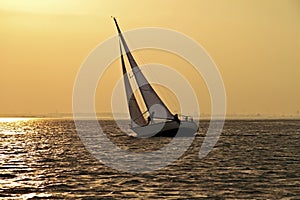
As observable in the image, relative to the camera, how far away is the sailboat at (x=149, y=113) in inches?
3760

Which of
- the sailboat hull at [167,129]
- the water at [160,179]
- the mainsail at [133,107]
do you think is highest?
the mainsail at [133,107]

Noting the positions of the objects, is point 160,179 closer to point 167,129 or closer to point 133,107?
point 167,129

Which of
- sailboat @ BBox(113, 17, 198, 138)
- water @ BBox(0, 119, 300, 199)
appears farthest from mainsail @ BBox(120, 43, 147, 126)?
water @ BBox(0, 119, 300, 199)

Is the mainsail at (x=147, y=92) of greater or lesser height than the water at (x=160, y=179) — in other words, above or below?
above

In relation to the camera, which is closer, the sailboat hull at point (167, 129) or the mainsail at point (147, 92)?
the mainsail at point (147, 92)

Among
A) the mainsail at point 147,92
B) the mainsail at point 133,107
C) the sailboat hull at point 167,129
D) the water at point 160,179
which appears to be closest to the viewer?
the water at point 160,179

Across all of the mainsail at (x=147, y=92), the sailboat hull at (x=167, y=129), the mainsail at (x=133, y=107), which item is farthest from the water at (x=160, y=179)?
the mainsail at (x=133, y=107)

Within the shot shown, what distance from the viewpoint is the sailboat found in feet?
313

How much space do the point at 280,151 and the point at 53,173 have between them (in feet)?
122

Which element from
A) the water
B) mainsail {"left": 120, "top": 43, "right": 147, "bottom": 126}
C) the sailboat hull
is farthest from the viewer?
the sailboat hull

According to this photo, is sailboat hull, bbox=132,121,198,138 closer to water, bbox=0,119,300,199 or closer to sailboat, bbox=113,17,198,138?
sailboat, bbox=113,17,198,138

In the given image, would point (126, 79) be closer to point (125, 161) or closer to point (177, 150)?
point (177, 150)

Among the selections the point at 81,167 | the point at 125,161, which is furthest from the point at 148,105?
the point at 81,167

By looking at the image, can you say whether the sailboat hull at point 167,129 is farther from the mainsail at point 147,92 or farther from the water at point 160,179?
the water at point 160,179
